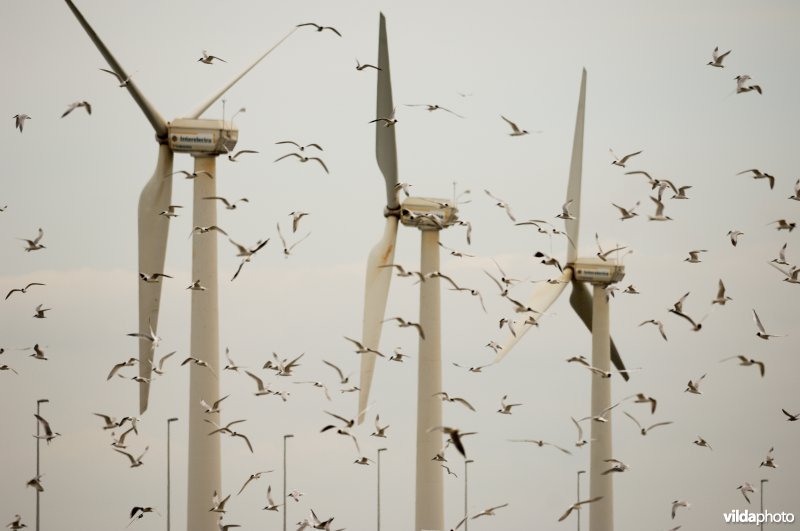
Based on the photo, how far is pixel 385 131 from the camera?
4011 inches

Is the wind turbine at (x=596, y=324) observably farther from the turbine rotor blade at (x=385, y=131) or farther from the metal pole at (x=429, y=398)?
the turbine rotor blade at (x=385, y=131)

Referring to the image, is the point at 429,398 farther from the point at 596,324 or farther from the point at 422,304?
the point at 596,324

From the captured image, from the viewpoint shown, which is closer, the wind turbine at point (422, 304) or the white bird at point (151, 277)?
the white bird at point (151, 277)

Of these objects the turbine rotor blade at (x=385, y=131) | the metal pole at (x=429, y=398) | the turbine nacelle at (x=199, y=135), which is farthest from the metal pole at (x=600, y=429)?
the turbine nacelle at (x=199, y=135)

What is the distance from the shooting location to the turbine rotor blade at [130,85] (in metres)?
87.6

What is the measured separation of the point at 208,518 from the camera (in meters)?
99.1

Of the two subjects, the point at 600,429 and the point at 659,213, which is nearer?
the point at 659,213

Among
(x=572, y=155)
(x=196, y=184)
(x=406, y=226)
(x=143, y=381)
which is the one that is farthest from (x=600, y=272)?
(x=143, y=381)

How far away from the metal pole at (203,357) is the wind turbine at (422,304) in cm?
796

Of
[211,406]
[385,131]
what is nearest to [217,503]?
[211,406]

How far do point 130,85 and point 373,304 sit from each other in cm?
1722

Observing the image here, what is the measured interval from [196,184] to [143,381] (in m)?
13.8

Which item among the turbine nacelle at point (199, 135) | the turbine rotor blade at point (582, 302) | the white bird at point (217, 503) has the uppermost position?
the turbine nacelle at point (199, 135)

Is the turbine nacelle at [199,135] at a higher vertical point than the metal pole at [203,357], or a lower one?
higher
